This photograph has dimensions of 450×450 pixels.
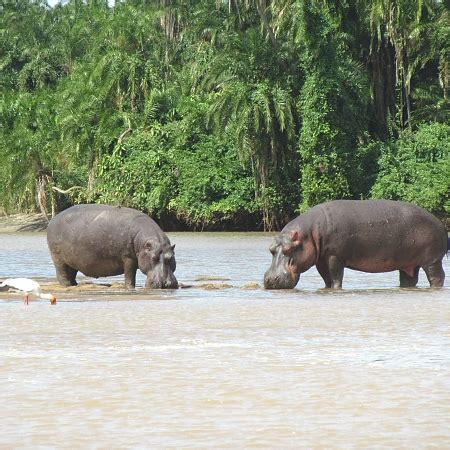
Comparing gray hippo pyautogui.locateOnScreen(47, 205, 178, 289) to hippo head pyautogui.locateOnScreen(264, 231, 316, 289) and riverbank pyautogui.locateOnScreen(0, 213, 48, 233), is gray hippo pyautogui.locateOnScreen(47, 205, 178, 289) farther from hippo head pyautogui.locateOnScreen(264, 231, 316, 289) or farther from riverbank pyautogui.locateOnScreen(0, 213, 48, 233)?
riverbank pyautogui.locateOnScreen(0, 213, 48, 233)

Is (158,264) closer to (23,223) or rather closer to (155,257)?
(155,257)

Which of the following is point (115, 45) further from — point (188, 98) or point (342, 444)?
point (342, 444)

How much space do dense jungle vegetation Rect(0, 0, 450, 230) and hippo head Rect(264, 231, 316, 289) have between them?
22764 millimetres

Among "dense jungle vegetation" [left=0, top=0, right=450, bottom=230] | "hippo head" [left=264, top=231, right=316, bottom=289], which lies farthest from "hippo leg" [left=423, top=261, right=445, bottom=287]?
"dense jungle vegetation" [left=0, top=0, right=450, bottom=230]

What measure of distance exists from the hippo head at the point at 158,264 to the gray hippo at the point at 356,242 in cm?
123

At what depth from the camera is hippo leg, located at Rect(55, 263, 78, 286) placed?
17.0m

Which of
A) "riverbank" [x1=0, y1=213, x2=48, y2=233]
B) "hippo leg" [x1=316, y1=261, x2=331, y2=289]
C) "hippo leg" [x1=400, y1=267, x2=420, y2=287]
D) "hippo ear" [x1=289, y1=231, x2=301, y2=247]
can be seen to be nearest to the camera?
"hippo ear" [x1=289, y1=231, x2=301, y2=247]

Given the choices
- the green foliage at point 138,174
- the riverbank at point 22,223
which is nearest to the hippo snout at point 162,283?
the green foliage at point 138,174

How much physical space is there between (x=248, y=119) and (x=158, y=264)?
2357cm

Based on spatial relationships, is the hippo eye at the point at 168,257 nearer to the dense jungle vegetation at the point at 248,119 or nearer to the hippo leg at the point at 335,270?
the hippo leg at the point at 335,270

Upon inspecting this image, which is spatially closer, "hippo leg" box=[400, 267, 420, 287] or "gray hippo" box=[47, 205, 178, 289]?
"gray hippo" box=[47, 205, 178, 289]

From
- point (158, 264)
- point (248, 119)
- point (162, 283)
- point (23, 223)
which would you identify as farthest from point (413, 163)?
point (162, 283)

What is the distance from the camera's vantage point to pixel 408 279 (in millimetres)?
16344

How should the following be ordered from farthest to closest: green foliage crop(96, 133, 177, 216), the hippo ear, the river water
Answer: green foliage crop(96, 133, 177, 216) < the hippo ear < the river water
